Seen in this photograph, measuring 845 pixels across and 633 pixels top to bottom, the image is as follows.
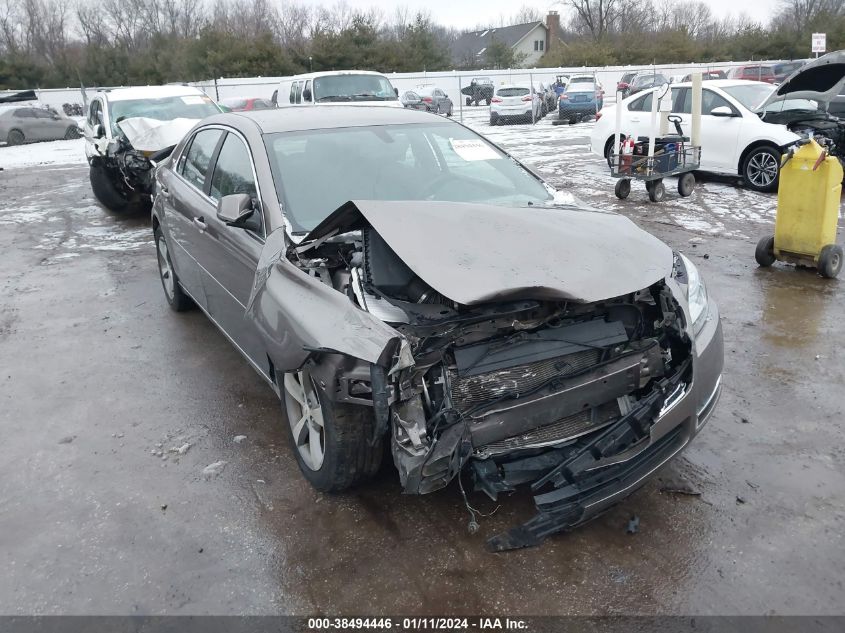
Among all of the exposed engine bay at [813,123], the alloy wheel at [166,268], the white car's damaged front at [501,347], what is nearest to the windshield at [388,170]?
the white car's damaged front at [501,347]

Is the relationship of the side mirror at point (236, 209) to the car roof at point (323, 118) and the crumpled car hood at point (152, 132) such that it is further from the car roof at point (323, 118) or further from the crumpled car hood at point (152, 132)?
the crumpled car hood at point (152, 132)

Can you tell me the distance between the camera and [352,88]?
14625mm

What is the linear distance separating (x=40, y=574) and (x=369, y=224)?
1990 millimetres

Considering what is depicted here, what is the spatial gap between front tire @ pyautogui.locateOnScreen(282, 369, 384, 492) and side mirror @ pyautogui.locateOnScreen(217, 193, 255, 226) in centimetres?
89

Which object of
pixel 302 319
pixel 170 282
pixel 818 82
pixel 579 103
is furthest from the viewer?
pixel 579 103

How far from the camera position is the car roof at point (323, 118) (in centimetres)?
412

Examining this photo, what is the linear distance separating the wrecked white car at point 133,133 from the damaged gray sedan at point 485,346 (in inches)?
241

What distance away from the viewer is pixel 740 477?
320 centimetres

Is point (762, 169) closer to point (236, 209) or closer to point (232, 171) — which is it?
point (232, 171)

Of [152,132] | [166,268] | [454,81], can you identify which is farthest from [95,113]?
[454,81]

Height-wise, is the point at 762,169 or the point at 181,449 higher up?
the point at 762,169

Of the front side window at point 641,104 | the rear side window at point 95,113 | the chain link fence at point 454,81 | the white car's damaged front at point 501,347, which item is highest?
the chain link fence at point 454,81

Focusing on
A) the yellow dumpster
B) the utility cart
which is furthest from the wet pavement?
the utility cart

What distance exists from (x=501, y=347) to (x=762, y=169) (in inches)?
357
